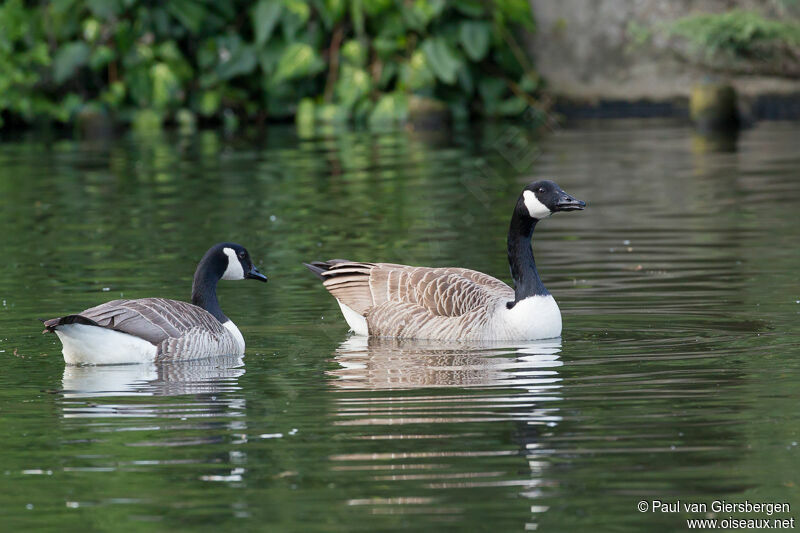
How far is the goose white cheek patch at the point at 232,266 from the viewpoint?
434 inches

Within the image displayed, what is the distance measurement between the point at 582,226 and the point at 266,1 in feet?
57.8

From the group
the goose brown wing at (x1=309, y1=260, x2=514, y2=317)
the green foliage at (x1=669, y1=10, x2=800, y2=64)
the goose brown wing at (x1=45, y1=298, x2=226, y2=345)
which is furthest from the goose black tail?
the green foliage at (x1=669, y1=10, x2=800, y2=64)

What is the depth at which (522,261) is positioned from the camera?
11.1 meters

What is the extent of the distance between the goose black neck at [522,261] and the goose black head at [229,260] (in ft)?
6.91

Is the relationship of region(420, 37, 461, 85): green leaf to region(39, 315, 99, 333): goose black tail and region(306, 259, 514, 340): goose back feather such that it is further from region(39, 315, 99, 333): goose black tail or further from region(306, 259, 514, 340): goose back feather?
region(39, 315, 99, 333): goose black tail

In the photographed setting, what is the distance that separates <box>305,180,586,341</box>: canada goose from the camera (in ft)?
35.2

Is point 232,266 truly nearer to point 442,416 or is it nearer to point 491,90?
point 442,416

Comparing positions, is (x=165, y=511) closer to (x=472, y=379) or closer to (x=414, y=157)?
(x=472, y=379)

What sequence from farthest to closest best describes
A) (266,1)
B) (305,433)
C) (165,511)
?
(266,1) < (305,433) < (165,511)

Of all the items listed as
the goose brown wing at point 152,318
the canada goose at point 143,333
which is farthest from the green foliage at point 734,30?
the goose brown wing at point 152,318

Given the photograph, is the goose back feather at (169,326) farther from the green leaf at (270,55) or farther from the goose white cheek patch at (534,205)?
the green leaf at (270,55)

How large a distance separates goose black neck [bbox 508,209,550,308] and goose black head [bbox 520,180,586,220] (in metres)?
0.14

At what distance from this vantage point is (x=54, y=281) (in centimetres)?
1351

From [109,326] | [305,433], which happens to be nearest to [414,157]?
[109,326]
